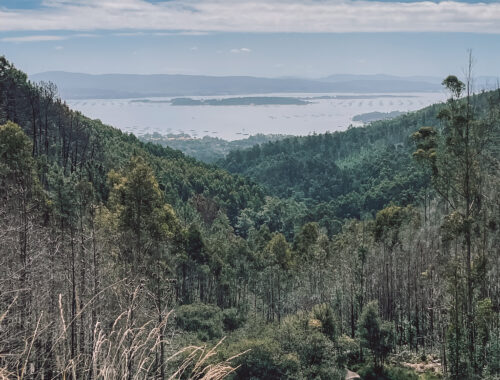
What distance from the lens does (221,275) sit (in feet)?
95.0

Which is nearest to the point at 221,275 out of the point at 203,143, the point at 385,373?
the point at 385,373

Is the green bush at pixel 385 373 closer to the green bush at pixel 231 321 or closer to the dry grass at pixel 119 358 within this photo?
the green bush at pixel 231 321

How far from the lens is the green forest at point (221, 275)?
10992 mm

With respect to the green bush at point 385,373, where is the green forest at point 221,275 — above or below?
above

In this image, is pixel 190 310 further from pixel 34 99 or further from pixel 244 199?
pixel 244 199

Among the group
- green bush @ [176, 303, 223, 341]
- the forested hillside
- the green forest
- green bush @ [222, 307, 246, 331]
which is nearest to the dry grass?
the green forest

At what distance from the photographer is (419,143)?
21.4m

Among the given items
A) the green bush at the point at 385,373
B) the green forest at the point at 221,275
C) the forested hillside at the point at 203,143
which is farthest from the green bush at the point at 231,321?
the forested hillside at the point at 203,143

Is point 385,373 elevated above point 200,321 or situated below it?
below

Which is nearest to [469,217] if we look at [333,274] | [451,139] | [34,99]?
[451,139]

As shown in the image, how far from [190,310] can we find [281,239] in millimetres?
10194

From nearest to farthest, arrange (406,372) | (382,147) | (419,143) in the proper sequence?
(406,372), (419,143), (382,147)

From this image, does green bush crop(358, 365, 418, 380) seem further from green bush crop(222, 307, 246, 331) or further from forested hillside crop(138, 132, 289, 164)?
forested hillside crop(138, 132, 289, 164)

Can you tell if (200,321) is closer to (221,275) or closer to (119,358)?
(221,275)
